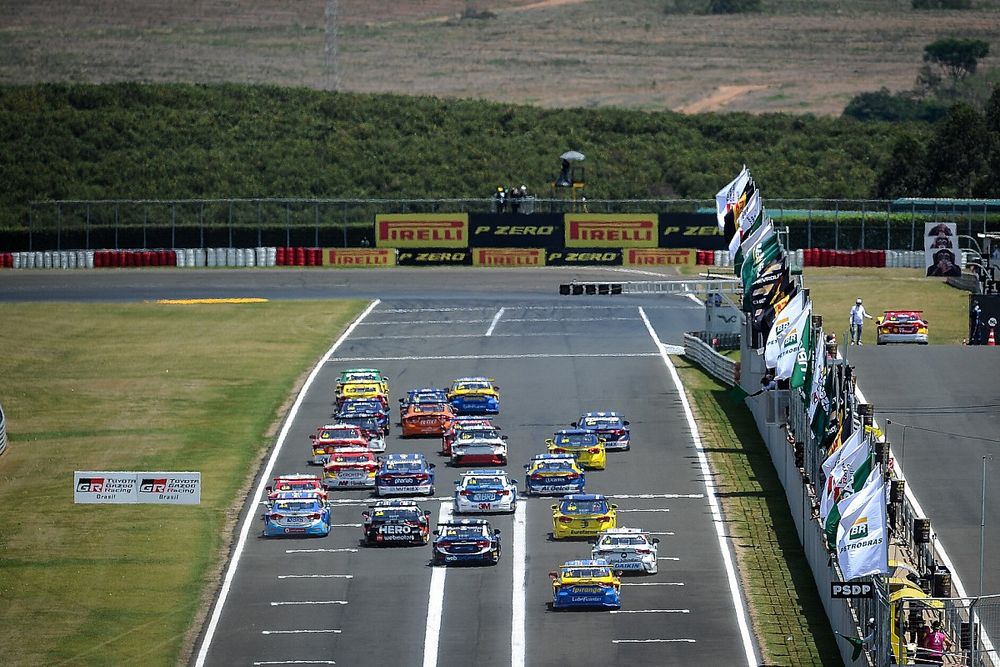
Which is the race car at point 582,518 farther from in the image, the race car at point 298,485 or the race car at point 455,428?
the race car at point 455,428

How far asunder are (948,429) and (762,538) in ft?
42.4

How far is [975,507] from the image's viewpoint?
2202 inches

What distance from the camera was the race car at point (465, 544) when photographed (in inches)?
2085

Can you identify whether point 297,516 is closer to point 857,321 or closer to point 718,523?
point 718,523

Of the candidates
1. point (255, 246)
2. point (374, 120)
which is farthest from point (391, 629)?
point (374, 120)

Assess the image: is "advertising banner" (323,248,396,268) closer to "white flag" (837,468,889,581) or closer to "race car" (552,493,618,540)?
"race car" (552,493,618,540)

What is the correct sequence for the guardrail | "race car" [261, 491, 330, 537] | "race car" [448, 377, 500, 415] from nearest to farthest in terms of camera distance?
"race car" [261, 491, 330, 537], "race car" [448, 377, 500, 415], the guardrail

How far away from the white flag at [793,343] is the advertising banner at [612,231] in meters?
57.3

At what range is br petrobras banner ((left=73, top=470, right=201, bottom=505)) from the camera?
55.6m

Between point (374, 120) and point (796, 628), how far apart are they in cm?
13298

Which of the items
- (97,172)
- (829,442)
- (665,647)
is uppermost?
(97,172)

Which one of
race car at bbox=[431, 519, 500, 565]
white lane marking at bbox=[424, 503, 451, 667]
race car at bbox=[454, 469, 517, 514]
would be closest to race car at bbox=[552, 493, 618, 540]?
race car at bbox=[431, 519, 500, 565]

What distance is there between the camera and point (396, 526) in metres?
55.1

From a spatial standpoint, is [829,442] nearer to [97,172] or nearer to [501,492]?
[501,492]
